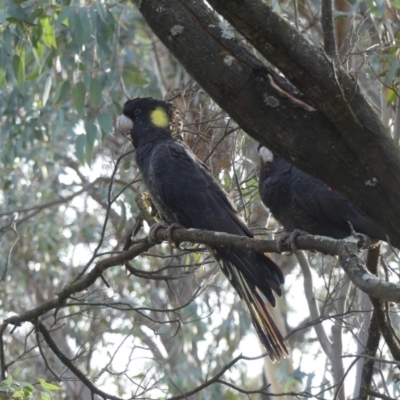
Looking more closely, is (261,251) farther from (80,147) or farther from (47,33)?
(80,147)

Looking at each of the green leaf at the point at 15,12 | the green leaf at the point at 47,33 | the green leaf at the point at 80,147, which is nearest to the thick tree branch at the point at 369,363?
the green leaf at the point at 15,12

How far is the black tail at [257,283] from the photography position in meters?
2.67

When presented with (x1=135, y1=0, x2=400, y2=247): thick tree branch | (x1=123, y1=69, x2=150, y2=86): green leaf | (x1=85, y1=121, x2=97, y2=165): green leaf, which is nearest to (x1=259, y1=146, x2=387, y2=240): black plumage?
(x1=85, y1=121, x2=97, y2=165): green leaf

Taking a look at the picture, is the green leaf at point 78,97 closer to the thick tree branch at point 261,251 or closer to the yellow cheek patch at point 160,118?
the yellow cheek patch at point 160,118

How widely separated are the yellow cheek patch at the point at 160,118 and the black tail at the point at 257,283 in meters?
0.80

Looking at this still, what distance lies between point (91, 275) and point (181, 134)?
1.38 metres

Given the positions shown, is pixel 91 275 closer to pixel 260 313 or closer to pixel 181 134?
pixel 260 313

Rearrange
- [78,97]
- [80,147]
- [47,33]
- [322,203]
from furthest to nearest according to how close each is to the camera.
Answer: [80,147] → [78,97] → [47,33] → [322,203]

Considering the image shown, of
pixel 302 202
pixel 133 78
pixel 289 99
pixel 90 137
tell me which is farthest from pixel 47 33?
pixel 289 99

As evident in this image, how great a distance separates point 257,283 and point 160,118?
3.41 ft

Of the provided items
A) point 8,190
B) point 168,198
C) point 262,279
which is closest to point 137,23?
point 8,190

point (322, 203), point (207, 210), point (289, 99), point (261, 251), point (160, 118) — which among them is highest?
point (160, 118)

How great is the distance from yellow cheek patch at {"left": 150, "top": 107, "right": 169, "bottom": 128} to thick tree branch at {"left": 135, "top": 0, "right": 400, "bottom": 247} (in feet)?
5.87

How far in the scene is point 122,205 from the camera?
3.92 metres
